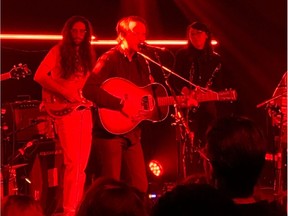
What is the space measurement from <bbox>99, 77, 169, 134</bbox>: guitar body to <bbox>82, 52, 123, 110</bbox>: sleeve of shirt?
0.50ft

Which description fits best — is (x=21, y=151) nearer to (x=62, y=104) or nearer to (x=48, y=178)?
(x=48, y=178)

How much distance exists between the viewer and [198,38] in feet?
20.0

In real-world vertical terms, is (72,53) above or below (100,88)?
above

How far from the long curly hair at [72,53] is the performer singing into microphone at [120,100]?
27.3 inches

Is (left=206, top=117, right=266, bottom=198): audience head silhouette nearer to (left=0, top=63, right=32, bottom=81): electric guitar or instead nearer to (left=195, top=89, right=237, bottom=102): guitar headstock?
(left=195, top=89, right=237, bottom=102): guitar headstock

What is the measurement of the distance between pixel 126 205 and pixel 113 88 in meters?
3.09

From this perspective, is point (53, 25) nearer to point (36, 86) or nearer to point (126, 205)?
point (36, 86)

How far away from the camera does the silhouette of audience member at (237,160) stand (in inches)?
88.4

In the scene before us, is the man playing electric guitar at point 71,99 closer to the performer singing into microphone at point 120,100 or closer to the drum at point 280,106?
the performer singing into microphone at point 120,100

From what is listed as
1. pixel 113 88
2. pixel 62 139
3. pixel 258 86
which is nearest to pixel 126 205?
pixel 113 88

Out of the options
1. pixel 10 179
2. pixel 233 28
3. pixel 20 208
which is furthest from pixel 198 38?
pixel 20 208

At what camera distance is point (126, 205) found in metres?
1.86

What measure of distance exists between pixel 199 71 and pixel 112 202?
425cm

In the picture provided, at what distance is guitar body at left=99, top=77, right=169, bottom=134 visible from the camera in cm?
476
